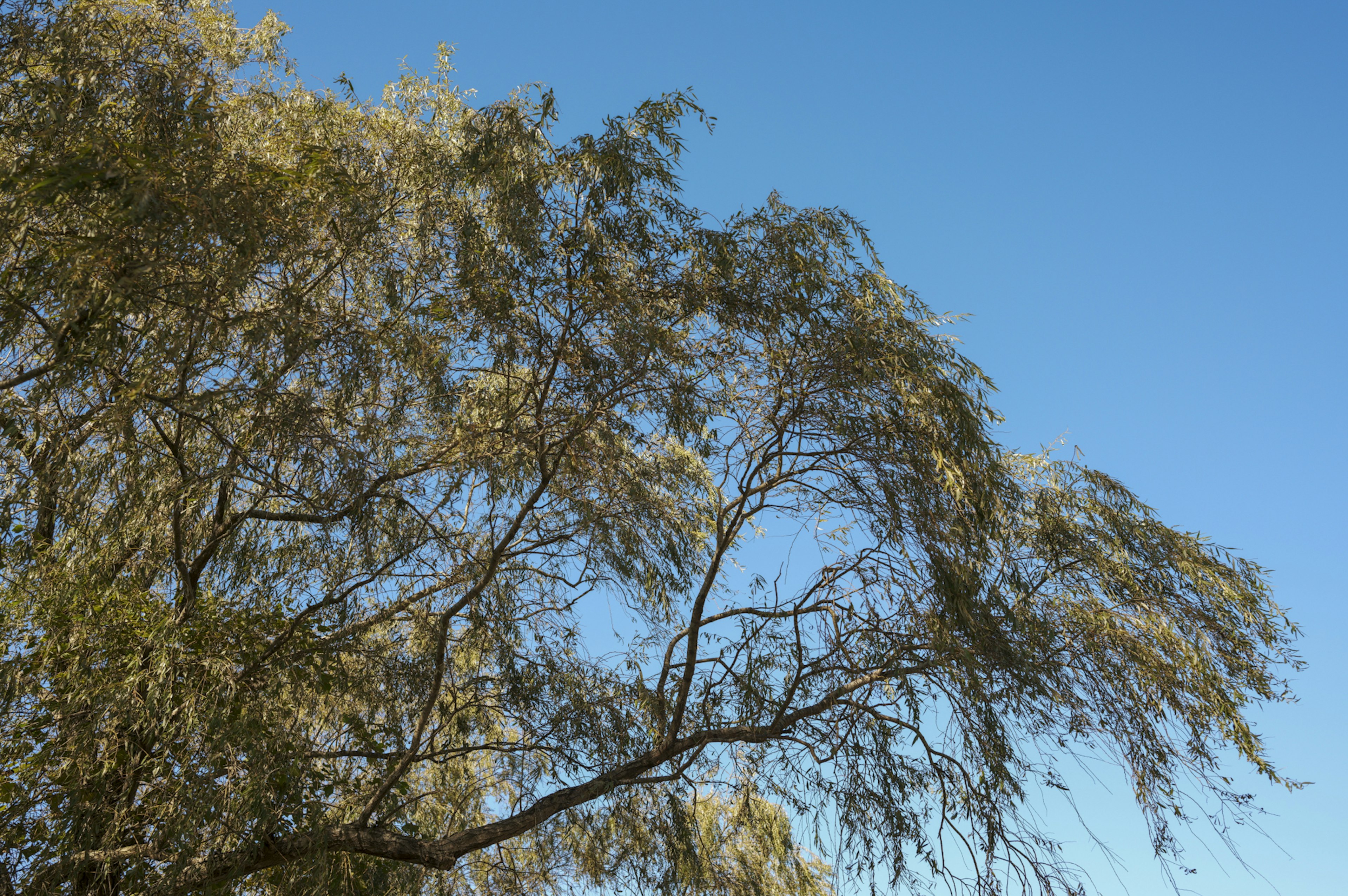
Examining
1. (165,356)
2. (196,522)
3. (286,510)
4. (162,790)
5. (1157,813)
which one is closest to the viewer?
(165,356)

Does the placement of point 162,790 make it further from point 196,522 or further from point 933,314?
point 933,314

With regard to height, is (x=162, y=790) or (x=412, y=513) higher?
Result: (x=412, y=513)

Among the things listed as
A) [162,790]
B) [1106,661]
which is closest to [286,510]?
[162,790]

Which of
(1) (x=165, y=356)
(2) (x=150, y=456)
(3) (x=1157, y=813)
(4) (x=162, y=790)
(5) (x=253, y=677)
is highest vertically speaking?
(2) (x=150, y=456)

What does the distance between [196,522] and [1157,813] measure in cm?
463

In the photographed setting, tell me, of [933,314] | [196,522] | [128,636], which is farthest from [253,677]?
[933,314]

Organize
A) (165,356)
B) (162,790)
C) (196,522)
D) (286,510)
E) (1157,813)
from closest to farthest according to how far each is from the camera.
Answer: (165,356) < (162,790) < (1157,813) < (196,522) < (286,510)

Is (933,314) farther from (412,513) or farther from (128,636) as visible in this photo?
(128,636)

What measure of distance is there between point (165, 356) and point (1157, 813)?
14.7 feet

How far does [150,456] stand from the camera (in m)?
4.57

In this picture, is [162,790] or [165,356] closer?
[165,356]

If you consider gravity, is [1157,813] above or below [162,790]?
below

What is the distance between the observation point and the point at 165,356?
359 cm

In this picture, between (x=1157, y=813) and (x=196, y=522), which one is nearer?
(x=1157, y=813)
